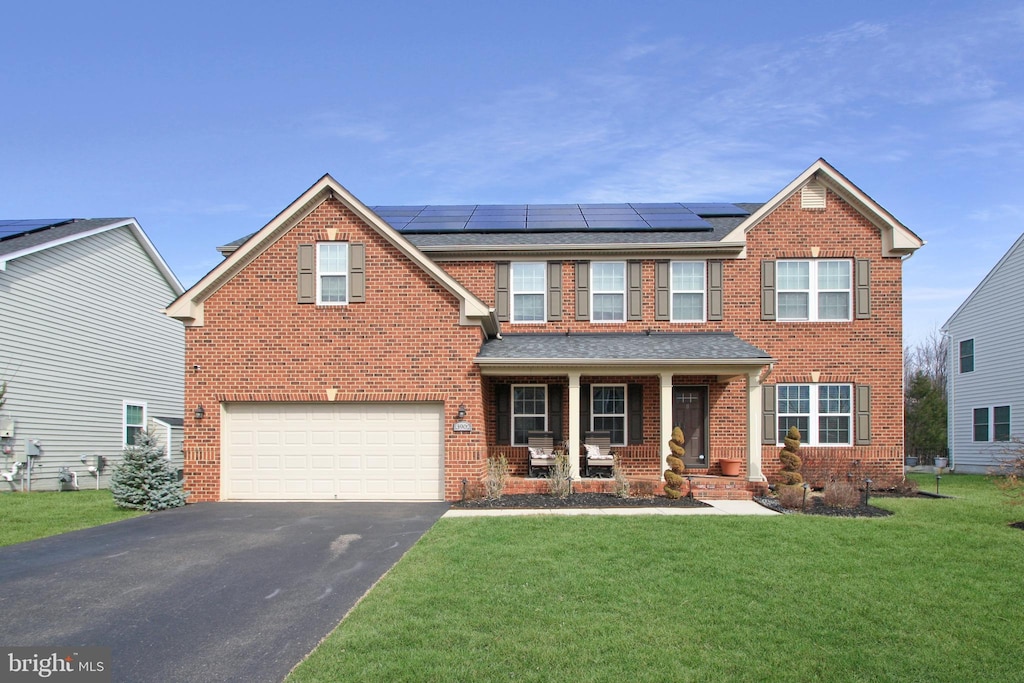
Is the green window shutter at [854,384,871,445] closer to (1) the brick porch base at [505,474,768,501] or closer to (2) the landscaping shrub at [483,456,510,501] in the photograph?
(1) the brick porch base at [505,474,768,501]

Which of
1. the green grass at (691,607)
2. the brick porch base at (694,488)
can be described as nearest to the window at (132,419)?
the brick porch base at (694,488)

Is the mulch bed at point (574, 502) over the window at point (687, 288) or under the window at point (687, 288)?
under

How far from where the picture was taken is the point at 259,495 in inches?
612

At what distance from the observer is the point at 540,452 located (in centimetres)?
1692

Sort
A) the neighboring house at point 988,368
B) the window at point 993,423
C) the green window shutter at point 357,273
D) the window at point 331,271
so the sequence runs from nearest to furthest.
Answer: the green window shutter at point 357,273
the window at point 331,271
the neighboring house at point 988,368
the window at point 993,423

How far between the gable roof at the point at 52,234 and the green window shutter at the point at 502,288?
459 inches

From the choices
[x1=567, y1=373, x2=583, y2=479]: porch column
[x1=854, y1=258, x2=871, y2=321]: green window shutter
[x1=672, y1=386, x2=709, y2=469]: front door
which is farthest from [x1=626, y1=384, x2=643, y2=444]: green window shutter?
[x1=854, y1=258, x2=871, y2=321]: green window shutter

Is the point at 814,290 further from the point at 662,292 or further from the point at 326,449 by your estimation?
the point at 326,449

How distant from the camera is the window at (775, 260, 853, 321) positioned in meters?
18.4

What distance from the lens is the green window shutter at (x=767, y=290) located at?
60.1ft

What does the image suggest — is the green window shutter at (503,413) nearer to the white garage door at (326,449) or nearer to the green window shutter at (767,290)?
→ the white garage door at (326,449)

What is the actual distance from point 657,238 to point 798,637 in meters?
13.2

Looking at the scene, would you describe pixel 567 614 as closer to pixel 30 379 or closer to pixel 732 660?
pixel 732 660

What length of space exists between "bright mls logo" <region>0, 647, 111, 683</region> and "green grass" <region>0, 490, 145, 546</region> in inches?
226
